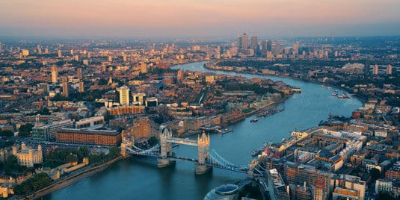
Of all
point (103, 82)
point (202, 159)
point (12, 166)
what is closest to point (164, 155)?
point (202, 159)

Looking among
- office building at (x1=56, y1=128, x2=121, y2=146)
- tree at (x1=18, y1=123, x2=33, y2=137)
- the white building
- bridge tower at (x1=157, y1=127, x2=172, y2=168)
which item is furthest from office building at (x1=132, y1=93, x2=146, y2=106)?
the white building

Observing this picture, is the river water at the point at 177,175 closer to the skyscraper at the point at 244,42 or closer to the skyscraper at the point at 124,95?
the skyscraper at the point at 124,95

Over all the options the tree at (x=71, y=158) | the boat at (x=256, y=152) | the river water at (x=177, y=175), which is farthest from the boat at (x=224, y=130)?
the tree at (x=71, y=158)

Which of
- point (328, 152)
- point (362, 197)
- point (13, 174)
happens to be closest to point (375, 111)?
point (328, 152)

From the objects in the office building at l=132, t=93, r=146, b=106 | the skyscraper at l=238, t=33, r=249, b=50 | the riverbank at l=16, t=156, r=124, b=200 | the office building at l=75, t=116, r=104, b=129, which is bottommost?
the riverbank at l=16, t=156, r=124, b=200

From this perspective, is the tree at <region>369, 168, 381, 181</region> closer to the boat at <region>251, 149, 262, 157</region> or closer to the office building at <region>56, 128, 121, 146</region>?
the boat at <region>251, 149, 262, 157</region>
